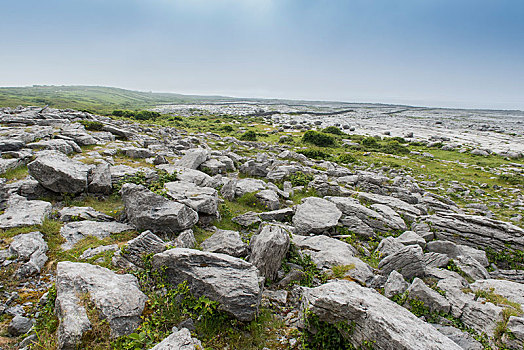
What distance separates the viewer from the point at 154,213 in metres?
9.32

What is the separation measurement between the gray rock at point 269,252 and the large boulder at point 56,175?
8629 mm

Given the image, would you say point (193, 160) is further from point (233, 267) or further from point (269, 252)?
point (233, 267)

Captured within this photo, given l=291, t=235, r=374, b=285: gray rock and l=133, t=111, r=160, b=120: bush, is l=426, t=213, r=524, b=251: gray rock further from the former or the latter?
l=133, t=111, r=160, b=120: bush

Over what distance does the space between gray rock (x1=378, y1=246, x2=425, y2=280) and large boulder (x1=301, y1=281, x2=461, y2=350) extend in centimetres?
287

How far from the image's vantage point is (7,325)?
536cm

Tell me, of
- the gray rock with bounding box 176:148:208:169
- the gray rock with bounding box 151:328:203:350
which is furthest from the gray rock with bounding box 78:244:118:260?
the gray rock with bounding box 176:148:208:169

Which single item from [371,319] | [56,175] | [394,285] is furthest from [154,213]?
[394,285]

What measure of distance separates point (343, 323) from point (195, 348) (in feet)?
10.6

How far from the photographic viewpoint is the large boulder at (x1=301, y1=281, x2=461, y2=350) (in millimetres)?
4906

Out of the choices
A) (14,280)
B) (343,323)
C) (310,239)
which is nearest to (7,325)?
(14,280)

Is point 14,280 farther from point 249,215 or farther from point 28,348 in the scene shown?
point 249,215

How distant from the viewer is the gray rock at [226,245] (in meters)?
8.51

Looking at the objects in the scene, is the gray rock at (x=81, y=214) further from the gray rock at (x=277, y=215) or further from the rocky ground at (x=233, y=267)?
the gray rock at (x=277, y=215)

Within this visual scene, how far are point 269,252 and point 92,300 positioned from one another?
4.85m
